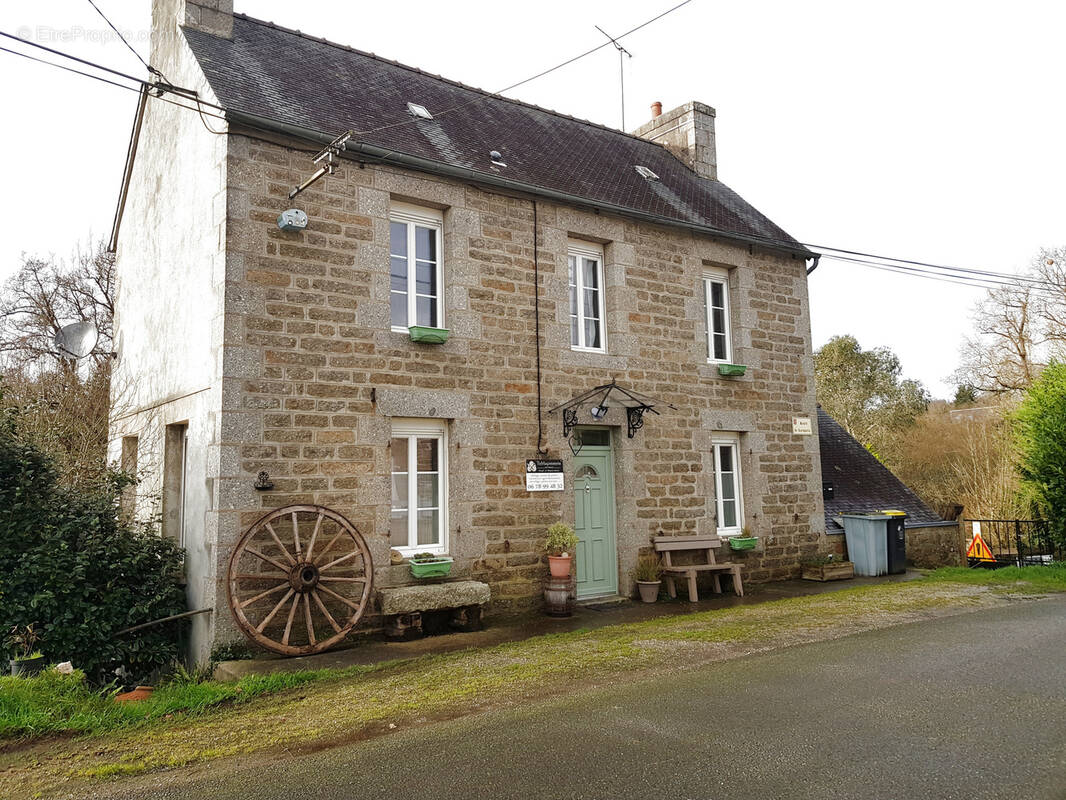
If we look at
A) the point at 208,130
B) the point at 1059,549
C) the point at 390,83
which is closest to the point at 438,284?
the point at 208,130

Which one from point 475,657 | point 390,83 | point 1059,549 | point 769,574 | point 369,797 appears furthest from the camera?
point 1059,549

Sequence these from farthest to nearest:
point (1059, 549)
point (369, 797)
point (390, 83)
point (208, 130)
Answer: point (1059, 549) < point (390, 83) < point (208, 130) < point (369, 797)

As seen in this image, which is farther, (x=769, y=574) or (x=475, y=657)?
(x=769, y=574)

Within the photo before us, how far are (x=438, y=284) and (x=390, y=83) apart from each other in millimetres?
3818

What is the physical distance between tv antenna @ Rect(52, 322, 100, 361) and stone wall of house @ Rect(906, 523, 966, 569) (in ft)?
46.9

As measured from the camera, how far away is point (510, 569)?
9367mm

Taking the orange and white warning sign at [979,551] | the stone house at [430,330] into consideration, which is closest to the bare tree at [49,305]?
the stone house at [430,330]

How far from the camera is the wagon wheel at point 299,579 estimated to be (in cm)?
739

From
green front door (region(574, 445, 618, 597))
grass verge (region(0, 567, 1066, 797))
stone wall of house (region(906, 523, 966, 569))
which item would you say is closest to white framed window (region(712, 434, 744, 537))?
green front door (region(574, 445, 618, 597))

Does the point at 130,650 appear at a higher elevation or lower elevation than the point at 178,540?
lower

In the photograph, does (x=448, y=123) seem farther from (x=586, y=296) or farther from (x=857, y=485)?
(x=857, y=485)

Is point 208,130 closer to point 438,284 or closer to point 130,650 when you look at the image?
point 438,284

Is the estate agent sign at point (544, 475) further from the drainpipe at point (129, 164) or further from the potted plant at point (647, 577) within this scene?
the drainpipe at point (129, 164)

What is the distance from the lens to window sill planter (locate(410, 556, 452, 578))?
8523 millimetres
